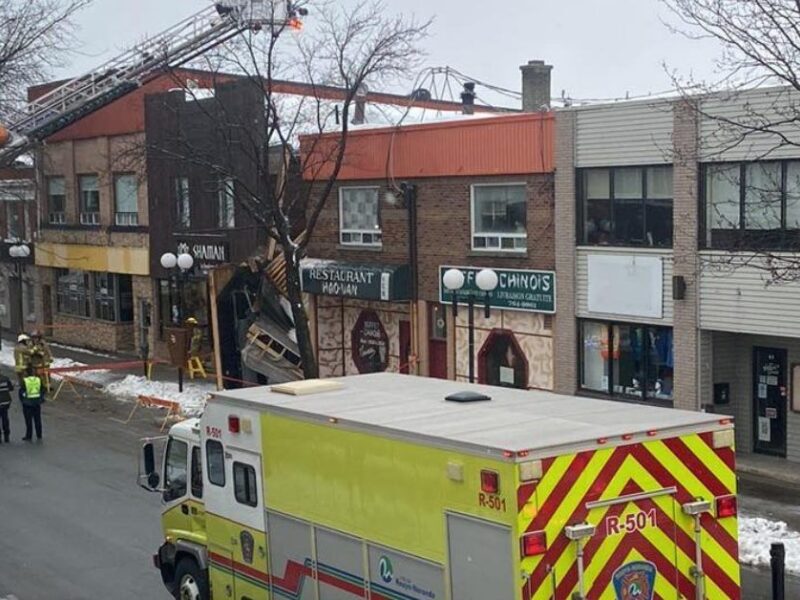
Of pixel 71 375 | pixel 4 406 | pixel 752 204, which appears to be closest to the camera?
pixel 752 204

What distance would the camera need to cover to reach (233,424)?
10.8m

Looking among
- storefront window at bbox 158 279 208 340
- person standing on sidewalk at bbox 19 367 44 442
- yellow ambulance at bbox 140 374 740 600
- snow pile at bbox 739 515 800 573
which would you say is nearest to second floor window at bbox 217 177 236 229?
storefront window at bbox 158 279 208 340

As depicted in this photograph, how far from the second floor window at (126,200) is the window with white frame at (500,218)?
15.5 meters

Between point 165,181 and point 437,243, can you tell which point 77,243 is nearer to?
point 165,181

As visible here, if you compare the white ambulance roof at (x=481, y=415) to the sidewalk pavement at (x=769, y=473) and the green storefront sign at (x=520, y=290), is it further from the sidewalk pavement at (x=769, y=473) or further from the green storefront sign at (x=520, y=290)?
the green storefront sign at (x=520, y=290)

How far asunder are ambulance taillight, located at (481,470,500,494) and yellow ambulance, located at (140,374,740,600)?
0.01 metres

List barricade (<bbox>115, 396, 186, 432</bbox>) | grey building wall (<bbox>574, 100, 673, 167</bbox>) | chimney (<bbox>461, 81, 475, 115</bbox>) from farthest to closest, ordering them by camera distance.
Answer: chimney (<bbox>461, 81, 475, 115</bbox>)
barricade (<bbox>115, 396, 186, 432</bbox>)
grey building wall (<bbox>574, 100, 673, 167</bbox>)

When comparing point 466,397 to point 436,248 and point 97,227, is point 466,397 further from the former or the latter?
point 97,227

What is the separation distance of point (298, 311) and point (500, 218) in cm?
465

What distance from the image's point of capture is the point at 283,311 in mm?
28844

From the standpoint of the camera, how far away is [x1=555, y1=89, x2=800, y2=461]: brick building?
19359 millimetres

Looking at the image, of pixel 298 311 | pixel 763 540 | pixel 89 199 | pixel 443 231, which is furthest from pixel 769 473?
pixel 89 199

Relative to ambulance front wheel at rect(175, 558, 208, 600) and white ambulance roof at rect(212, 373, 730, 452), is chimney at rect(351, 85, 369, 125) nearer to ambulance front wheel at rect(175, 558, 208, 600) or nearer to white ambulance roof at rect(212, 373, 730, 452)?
ambulance front wheel at rect(175, 558, 208, 600)

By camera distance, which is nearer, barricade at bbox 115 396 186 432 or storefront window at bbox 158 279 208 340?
barricade at bbox 115 396 186 432
